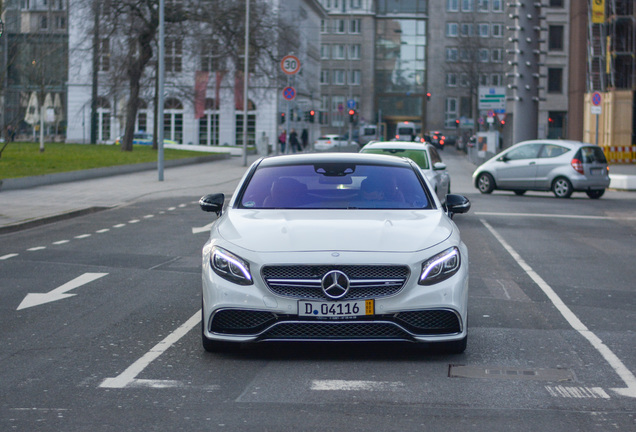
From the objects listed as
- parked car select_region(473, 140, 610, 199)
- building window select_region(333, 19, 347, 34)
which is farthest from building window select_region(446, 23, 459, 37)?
parked car select_region(473, 140, 610, 199)

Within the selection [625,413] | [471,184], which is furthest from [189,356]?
[471,184]

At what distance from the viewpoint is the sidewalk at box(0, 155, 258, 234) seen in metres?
20.3

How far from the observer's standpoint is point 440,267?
22.9 feet

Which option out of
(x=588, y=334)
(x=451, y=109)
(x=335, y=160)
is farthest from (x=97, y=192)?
(x=451, y=109)

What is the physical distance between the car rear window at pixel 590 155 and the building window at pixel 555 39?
56.0 m

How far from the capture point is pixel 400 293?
683 cm

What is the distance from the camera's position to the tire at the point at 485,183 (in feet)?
98.4

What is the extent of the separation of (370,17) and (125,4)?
90718mm

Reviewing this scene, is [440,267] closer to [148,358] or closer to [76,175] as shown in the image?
[148,358]

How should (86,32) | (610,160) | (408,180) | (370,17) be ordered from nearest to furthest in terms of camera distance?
1. (408,180)
2. (86,32)
3. (610,160)
4. (370,17)

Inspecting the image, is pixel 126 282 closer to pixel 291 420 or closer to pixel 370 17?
pixel 291 420

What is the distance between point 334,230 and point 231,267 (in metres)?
0.73

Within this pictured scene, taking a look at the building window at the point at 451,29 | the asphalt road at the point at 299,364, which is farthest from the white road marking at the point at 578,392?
the building window at the point at 451,29

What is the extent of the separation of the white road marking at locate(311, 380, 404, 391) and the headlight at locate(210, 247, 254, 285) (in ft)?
2.78
